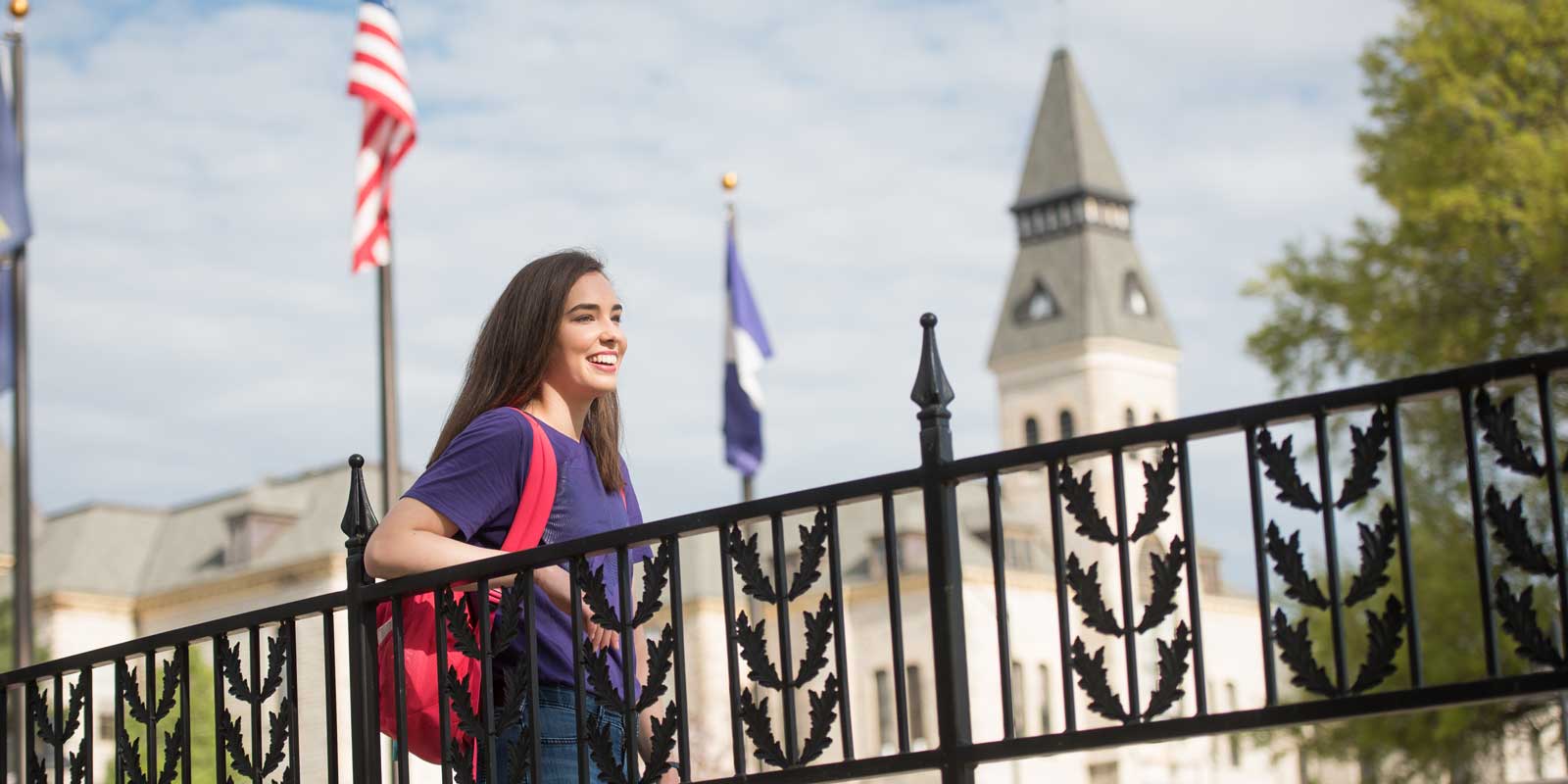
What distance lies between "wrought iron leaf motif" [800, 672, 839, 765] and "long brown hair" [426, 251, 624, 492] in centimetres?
106

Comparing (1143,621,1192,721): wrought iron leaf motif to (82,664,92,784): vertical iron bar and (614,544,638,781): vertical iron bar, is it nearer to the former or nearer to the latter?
(614,544,638,781): vertical iron bar

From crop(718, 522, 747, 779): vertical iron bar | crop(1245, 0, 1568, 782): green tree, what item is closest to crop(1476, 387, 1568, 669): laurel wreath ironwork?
crop(718, 522, 747, 779): vertical iron bar

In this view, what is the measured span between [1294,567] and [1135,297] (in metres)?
84.3

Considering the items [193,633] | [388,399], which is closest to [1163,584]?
[193,633]

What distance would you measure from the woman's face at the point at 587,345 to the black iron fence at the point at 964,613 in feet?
1.61

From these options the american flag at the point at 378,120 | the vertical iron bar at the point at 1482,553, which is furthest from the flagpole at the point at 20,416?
the vertical iron bar at the point at 1482,553

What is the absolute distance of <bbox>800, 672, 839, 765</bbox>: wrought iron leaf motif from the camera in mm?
3486

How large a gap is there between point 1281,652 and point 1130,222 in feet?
274

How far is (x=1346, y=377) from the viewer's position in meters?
26.9

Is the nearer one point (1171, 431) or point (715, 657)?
point (1171, 431)

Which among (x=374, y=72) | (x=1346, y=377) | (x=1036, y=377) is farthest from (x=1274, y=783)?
(x=374, y=72)

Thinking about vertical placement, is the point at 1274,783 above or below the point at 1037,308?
below

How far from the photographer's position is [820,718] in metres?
3.51

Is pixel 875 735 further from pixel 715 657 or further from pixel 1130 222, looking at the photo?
pixel 1130 222
